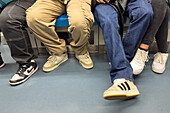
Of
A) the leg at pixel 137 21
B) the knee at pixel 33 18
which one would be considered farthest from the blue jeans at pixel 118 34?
the knee at pixel 33 18

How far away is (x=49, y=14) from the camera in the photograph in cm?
104

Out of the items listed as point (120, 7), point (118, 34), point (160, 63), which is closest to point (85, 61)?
point (118, 34)

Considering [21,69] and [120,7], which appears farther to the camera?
[21,69]

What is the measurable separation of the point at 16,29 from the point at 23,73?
1.27 feet

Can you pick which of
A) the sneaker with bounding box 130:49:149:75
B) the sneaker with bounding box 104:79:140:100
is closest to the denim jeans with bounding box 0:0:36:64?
the sneaker with bounding box 104:79:140:100

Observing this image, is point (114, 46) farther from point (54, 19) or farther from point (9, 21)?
point (9, 21)

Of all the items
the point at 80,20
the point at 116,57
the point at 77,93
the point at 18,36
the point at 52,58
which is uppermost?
the point at 80,20

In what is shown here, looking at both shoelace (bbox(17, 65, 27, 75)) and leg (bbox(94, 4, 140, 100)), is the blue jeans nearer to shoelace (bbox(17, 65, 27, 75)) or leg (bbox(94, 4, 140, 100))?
leg (bbox(94, 4, 140, 100))

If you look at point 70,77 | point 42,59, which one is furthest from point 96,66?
point 42,59

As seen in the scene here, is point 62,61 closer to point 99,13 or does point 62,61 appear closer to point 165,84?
point 99,13

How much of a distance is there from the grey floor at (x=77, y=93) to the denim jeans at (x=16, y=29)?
22 cm

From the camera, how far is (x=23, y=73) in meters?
1.07

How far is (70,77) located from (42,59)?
1.58 feet

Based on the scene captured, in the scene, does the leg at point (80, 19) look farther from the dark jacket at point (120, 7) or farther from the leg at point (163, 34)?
the leg at point (163, 34)
